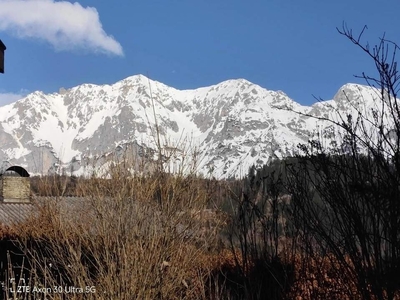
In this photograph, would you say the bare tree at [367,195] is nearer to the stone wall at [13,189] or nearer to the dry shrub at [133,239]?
the dry shrub at [133,239]

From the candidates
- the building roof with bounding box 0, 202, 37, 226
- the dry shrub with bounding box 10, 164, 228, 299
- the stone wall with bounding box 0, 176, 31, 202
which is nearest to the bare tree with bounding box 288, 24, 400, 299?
the dry shrub with bounding box 10, 164, 228, 299

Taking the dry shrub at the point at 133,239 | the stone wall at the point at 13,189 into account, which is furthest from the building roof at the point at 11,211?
the dry shrub at the point at 133,239

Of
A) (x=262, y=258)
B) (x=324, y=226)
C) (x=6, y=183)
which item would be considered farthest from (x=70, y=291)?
(x=6, y=183)

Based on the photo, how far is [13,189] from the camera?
69.0ft

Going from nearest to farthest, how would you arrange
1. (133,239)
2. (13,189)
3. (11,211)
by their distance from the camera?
(133,239)
(11,211)
(13,189)

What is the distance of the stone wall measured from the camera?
815 inches

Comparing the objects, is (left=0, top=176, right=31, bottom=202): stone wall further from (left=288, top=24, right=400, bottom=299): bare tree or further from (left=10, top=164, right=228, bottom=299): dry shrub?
(left=288, top=24, right=400, bottom=299): bare tree

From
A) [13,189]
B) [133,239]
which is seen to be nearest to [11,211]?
[13,189]

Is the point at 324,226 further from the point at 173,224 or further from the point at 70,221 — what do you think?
the point at 70,221

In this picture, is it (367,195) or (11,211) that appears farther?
(11,211)

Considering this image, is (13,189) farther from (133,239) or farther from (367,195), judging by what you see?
(367,195)

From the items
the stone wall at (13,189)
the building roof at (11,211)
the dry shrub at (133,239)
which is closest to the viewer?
the dry shrub at (133,239)

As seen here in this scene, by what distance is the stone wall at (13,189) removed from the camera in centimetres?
2069

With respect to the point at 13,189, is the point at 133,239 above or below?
below
